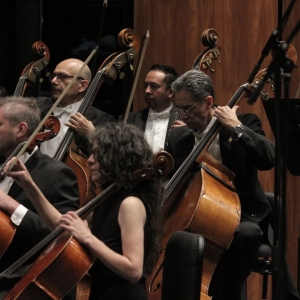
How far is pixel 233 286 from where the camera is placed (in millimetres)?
3432

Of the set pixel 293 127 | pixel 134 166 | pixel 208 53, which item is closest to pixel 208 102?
pixel 208 53

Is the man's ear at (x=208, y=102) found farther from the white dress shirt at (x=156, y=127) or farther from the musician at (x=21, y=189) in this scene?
the musician at (x=21, y=189)

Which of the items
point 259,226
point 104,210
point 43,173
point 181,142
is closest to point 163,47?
point 181,142

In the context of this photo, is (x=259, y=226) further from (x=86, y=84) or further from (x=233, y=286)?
(x=86, y=84)

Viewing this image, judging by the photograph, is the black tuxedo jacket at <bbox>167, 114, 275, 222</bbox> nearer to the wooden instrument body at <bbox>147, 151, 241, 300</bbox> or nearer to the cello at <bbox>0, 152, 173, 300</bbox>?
the wooden instrument body at <bbox>147, 151, 241, 300</bbox>

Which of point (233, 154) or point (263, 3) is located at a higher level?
point (263, 3)

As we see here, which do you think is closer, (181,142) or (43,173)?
(43,173)

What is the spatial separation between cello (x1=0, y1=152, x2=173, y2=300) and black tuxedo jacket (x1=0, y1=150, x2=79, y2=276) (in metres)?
0.40

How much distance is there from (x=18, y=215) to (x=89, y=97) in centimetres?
118

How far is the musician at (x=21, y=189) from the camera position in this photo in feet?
9.30

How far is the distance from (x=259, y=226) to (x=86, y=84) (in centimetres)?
131

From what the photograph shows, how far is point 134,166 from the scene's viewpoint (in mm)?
2482

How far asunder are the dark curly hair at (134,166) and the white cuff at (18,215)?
1.46 feet

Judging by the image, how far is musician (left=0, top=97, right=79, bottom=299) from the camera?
2.84m
